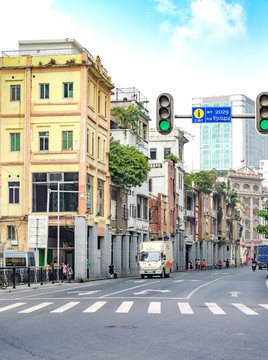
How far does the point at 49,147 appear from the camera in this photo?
58656mm

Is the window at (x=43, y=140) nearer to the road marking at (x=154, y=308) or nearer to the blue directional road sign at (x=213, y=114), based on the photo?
the road marking at (x=154, y=308)

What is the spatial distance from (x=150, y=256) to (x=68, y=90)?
16501mm

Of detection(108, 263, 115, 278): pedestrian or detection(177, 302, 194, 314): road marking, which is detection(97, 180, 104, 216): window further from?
detection(177, 302, 194, 314): road marking

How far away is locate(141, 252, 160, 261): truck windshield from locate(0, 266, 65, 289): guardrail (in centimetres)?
769

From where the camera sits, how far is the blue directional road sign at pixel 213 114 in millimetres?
20578

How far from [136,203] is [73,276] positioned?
22.3 meters

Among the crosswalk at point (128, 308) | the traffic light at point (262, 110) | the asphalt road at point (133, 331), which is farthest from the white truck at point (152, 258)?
the traffic light at point (262, 110)

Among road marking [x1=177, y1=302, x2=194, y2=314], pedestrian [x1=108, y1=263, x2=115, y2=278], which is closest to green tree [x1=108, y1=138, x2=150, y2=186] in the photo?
pedestrian [x1=108, y1=263, x2=115, y2=278]

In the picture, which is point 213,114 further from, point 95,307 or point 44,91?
point 44,91

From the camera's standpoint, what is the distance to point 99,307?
74.3 ft

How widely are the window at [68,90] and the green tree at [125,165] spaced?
9.33 meters

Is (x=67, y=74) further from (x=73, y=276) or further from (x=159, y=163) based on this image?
(x=159, y=163)

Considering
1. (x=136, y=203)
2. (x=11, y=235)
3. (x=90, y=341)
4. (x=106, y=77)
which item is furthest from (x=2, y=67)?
(x=90, y=341)

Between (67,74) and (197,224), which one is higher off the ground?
(67,74)
